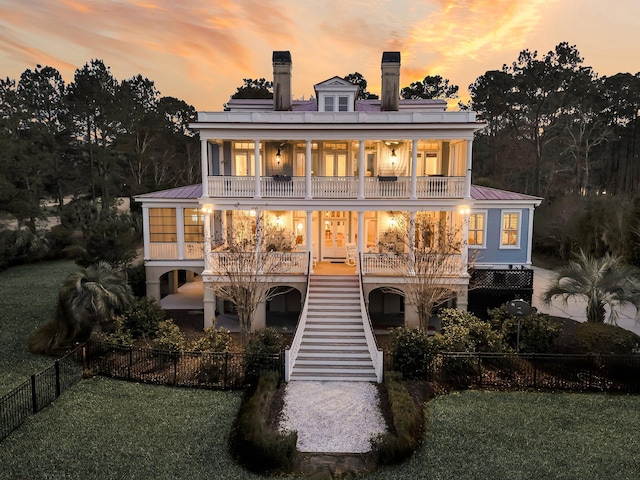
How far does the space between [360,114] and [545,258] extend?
22783 mm

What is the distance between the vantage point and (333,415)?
32.8 feet

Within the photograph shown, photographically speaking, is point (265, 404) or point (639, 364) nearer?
point (265, 404)

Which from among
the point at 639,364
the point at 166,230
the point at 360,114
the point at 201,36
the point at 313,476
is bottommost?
the point at 313,476

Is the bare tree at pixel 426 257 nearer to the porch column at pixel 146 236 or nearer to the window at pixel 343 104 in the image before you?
the window at pixel 343 104

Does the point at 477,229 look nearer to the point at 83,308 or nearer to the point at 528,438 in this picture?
the point at 528,438

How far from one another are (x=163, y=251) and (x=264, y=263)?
5494 millimetres

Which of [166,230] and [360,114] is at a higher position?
[360,114]

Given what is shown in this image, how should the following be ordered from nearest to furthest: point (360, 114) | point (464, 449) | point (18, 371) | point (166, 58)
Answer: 1. point (464, 449)
2. point (18, 371)
3. point (360, 114)
4. point (166, 58)

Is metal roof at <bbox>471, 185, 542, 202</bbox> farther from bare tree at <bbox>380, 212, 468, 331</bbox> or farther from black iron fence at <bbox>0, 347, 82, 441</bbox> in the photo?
black iron fence at <bbox>0, 347, 82, 441</bbox>

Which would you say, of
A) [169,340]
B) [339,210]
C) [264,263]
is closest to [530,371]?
[339,210]

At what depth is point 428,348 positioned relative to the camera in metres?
12.1

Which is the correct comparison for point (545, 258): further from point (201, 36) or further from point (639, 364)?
point (201, 36)

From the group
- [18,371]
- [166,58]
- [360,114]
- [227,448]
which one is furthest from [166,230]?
[166,58]

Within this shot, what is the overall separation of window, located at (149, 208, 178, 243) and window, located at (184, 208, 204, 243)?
1.84 ft
